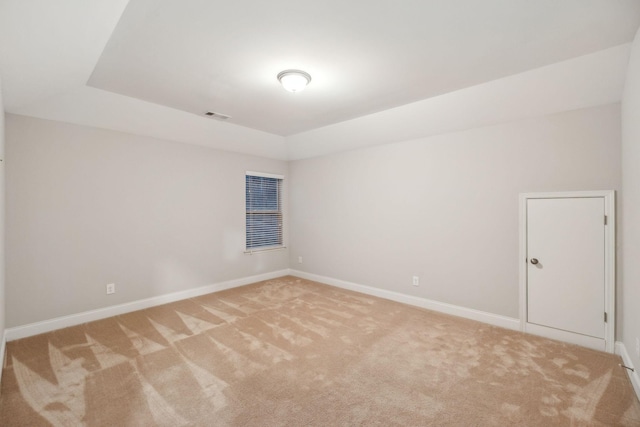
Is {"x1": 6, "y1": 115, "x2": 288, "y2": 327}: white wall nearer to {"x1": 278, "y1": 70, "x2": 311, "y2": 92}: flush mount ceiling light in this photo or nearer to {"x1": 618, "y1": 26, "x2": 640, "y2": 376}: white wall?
{"x1": 278, "y1": 70, "x2": 311, "y2": 92}: flush mount ceiling light

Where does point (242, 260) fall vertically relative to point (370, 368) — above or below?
above

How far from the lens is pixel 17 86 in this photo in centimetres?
247

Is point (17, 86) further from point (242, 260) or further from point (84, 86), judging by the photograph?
point (242, 260)

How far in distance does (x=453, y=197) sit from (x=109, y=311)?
184 inches

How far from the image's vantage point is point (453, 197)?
3688mm

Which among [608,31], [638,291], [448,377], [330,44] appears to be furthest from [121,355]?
[608,31]

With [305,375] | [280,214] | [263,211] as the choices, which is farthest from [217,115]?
[305,375]

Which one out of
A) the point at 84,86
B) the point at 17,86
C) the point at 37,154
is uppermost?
the point at 84,86

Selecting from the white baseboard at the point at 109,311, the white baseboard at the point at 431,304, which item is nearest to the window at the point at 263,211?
the white baseboard at the point at 109,311

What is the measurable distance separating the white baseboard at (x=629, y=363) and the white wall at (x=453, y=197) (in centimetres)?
83

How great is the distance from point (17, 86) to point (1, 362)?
2.41 metres

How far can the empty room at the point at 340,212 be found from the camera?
195cm

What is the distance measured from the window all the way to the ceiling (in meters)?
2.02

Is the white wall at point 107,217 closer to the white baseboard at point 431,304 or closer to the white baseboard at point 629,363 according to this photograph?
the white baseboard at point 431,304
